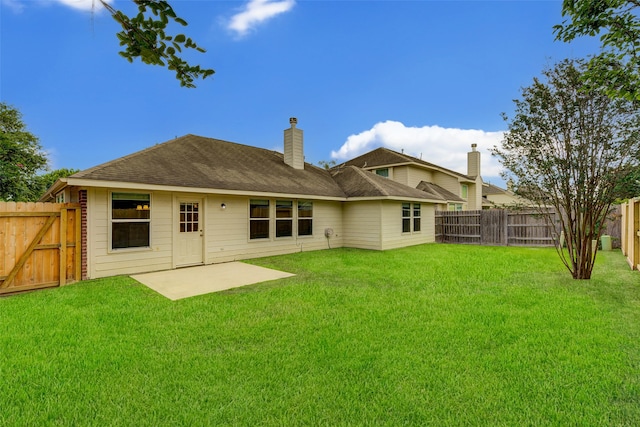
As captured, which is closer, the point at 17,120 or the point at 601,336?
the point at 601,336

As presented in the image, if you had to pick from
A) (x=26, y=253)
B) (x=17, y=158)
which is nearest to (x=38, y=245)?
(x=26, y=253)

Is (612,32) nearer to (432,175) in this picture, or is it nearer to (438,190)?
(438,190)

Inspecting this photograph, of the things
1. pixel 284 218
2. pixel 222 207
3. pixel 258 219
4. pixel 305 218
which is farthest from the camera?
pixel 305 218

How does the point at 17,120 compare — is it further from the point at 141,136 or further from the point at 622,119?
the point at 622,119

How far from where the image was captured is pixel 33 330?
13.9 feet

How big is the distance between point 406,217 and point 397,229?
43.8 inches

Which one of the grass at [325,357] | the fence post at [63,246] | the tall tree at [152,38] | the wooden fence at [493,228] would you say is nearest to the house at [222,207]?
the fence post at [63,246]

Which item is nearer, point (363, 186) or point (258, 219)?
point (258, 219)

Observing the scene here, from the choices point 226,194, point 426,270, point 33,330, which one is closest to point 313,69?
point 226,194

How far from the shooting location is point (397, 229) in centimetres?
1394

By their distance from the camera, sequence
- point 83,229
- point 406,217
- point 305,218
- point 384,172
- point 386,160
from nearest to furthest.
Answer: point 83,229
point 305,218
point 406,217
point 384,172
point 386,160

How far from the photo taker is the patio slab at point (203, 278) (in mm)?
6415

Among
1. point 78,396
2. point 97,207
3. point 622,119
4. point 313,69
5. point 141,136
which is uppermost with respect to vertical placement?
point 313,69

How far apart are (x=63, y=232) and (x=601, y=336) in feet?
32.3
